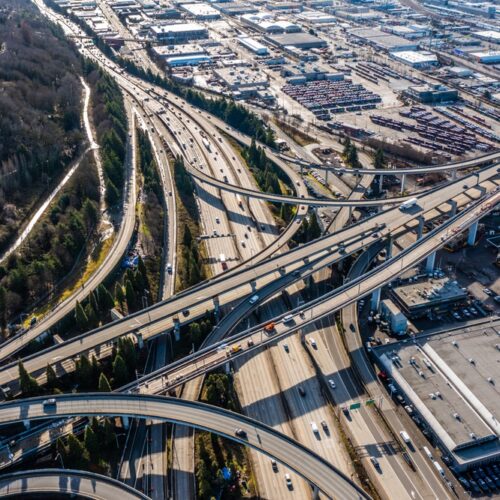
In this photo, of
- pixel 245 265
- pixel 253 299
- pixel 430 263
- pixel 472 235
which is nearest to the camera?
pixel 253 299

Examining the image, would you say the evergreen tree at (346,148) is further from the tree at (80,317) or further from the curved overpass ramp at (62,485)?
the curved overpass ramp at (62,485)

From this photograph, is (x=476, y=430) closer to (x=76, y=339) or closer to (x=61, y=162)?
(x=76, y=339)

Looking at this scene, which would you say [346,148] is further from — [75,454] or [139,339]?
[75,454]

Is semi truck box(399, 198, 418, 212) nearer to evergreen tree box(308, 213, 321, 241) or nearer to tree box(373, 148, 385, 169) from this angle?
evergreen tree box(308, 213, 321, 241)

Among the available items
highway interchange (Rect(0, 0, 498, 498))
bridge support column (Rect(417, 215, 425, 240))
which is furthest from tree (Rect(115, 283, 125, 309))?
bridge support column (Rect(417, 215, 425, 240))

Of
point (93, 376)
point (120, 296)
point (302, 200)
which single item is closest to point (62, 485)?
point (93, 376)
